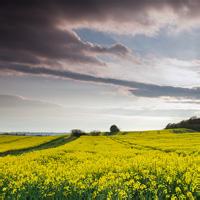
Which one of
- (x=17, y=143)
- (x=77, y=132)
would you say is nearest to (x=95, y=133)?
(x=77, y=132)

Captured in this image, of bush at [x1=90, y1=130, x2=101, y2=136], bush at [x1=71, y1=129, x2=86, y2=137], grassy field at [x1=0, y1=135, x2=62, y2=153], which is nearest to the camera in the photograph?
grassy field at [x1=0, y1=135, x2=62, y2=153]

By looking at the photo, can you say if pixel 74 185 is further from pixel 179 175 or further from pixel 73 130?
pixel 73 130

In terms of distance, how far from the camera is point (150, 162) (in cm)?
2033

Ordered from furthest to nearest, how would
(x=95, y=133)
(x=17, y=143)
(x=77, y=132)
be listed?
(x=95, y=133), (x=77, y=132), (x=17, y=143)

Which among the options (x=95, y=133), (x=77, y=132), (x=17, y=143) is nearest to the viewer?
(x=17, y=143)

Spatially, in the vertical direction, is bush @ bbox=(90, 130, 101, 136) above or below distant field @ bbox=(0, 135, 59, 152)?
above

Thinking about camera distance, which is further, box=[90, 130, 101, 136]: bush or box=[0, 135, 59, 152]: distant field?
box=[90, 130, 101, 136]: bush

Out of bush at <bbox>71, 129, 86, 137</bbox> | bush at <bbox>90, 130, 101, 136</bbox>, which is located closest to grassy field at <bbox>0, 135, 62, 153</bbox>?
bush at <bbox>71, 129, 86, 137</bbox>

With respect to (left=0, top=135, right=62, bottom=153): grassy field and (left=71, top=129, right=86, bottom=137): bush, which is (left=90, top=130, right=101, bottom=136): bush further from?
(left=0, top=135, right=62, bottom=153): grassy field

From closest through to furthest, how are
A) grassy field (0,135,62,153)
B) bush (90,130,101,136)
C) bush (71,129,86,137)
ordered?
grassy field (0,135,62,153) < bush (71,129,86,137) < bush (90,130,101,136)

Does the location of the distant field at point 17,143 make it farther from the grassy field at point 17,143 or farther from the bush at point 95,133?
the bush at point 95,133

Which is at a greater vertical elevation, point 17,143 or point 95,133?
point 95,133

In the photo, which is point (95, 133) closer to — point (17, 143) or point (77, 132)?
point (77, 132)

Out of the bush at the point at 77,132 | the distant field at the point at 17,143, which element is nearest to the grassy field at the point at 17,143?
the distant field at the point at 17,143
